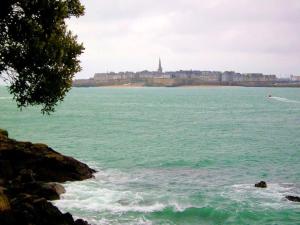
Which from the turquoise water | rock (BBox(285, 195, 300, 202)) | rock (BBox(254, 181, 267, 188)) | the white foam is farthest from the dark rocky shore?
rock (BBox(285, 195, 300, 202))

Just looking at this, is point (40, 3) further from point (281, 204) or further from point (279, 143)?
point (279, 143)

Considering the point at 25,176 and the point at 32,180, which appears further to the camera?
the point at 25,176

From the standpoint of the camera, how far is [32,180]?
111 ft

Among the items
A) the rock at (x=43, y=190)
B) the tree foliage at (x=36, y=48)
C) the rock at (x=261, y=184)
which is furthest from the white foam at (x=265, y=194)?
the tree foliage at (x=36, y=48)

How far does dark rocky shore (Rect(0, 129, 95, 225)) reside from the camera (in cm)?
2350

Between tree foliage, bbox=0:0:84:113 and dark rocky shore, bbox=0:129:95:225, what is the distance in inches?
230

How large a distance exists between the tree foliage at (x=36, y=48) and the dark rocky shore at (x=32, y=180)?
5854 mm

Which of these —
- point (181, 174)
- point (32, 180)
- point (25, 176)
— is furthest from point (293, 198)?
point (25, 176)

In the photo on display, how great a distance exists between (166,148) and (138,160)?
11.9 m

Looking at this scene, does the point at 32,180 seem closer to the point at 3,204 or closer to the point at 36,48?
the point at 3,204

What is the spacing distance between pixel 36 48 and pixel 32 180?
13733mm

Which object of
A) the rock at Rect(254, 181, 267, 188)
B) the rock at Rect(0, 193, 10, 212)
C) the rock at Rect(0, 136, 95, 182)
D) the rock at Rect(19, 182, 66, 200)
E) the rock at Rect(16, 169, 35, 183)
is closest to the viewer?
the rock at Rect(0, 193, 10, 212)

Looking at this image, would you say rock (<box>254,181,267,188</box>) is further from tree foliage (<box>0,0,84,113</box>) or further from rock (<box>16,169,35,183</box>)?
tree foliage (<box>0,0,84,113</box>)

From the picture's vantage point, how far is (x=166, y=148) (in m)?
66.0
